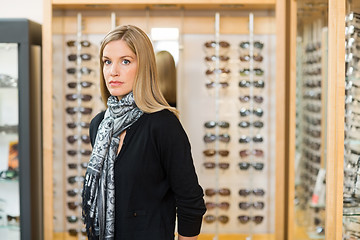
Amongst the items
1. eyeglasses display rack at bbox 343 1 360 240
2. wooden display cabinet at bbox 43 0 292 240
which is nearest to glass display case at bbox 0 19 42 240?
wooden display cabinet at bbox 43 0 292 240

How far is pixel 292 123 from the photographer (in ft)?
13.6

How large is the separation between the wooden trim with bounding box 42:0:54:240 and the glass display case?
9 cm

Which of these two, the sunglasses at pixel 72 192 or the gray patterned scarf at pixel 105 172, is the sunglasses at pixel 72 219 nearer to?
the sunglasses at pixel 72 192

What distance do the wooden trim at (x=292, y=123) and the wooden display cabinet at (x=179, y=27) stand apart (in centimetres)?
7

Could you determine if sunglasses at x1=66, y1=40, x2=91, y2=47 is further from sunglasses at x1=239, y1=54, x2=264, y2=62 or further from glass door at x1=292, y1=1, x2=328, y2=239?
glass door at x1=292, y1=1, x2=328, y2=239

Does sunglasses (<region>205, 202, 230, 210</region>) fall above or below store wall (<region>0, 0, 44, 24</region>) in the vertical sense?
below

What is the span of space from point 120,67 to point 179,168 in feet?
1.59

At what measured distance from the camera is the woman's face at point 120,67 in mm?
1953

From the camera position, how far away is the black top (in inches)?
74.5

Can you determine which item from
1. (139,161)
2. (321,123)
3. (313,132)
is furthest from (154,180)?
(313,132)

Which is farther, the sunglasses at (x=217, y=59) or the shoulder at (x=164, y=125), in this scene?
the sunglasses at (x=217, y=59)

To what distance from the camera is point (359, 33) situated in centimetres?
297

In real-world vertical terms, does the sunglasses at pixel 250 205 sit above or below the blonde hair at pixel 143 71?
below

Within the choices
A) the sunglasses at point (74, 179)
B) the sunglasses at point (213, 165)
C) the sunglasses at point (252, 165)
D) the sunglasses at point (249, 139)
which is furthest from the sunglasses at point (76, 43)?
the sunglasses at point (252, 165)
